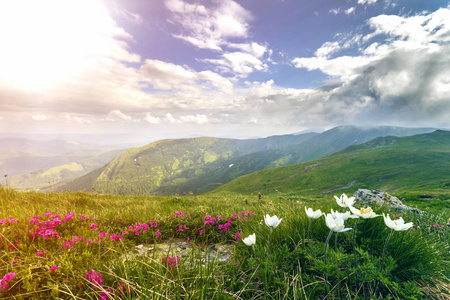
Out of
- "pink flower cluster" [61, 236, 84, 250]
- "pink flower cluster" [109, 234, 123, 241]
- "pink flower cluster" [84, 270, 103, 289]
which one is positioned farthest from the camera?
"pink flower cluster" [109, 234, 123, 241]

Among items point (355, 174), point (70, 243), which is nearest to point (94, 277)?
point (70, 243)

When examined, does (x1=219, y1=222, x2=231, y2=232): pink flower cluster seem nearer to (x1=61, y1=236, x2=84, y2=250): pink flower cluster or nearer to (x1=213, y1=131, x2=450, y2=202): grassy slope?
(x1=61, y1=236, x2=84, y2=250): pink flower cluster

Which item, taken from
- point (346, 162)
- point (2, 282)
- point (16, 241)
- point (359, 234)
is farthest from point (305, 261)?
point (346, 162)

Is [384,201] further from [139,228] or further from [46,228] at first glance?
[46,228]

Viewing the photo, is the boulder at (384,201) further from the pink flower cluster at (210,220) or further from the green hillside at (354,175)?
the green hillside at (354,175)

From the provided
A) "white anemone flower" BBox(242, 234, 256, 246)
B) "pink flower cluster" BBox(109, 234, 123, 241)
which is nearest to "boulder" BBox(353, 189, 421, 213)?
"white anemone flower" BBox(242, 234, 256, 246)

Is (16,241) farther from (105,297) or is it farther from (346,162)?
(346,162)

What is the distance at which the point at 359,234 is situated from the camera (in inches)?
130

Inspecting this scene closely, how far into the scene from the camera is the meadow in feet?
7.61

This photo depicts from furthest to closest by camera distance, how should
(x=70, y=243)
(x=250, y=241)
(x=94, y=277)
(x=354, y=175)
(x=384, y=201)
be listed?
(x=354, y=175) → (x=384, y=201) → (x=70, y=243) → (x=94, y=277) → (x=250, y=241)

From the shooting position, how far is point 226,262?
3.27 metres

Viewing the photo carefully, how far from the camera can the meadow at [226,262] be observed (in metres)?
2.32

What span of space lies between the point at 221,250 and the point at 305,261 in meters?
2.15

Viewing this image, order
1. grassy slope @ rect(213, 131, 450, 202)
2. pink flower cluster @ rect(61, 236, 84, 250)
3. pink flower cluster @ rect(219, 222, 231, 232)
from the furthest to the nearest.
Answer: grassy slope @ rect(213, 131, 450, 202) < pink flower cluster @ rect(219, 222, 231, 232) < pink flower cluster @ rect(61, 236, 84, 250)
